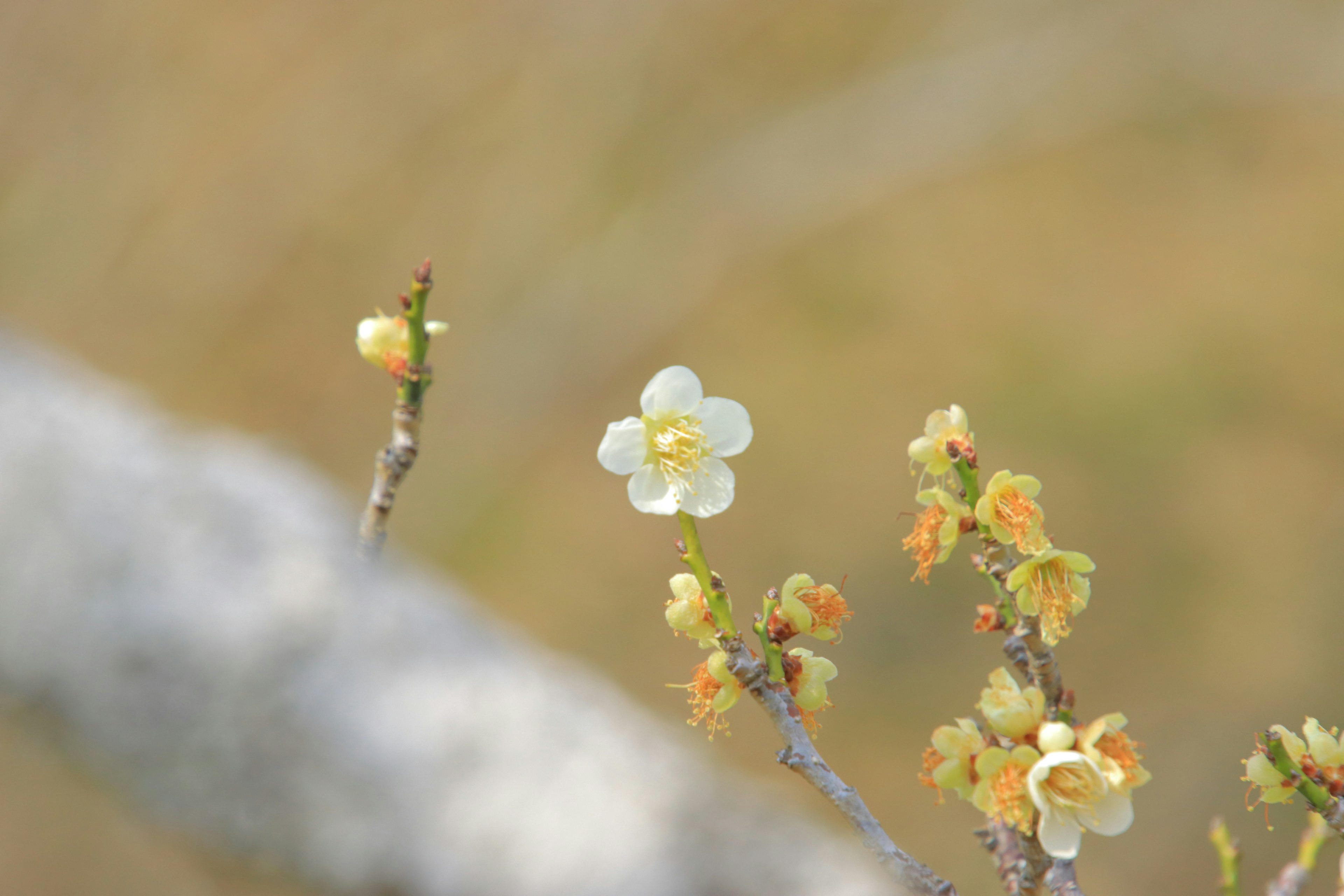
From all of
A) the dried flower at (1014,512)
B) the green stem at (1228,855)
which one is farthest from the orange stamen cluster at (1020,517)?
the green stem at (1228,855)

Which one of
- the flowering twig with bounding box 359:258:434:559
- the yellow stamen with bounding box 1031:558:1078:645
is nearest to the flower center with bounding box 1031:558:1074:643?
the yellow stamen with bounding box 1031:558:1078:645

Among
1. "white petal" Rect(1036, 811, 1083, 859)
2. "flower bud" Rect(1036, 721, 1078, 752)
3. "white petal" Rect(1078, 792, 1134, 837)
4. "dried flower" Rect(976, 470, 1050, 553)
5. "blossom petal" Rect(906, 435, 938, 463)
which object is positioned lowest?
"white petal" Rect(1036, 811, 1083, 859)

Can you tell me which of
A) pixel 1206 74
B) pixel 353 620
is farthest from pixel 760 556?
pixel 1206 74

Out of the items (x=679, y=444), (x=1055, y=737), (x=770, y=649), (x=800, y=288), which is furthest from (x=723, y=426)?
(x=800, y=288)

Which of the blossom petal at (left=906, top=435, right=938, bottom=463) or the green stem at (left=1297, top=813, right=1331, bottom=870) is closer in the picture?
the blossom petal at (left=906, top=435, right=938, bottom=463)

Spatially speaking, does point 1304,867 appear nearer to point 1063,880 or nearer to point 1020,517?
point 1063,880

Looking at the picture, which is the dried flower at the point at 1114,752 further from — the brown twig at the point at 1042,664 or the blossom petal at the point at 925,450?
the blossom petal at the point at 925,450

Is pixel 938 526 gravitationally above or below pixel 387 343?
below

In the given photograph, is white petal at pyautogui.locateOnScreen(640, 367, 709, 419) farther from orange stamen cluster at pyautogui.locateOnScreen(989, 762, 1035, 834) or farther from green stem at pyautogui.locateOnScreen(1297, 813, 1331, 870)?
green stem at pyautogui.locateOnScreen(1297, 813, 1331, 870)
